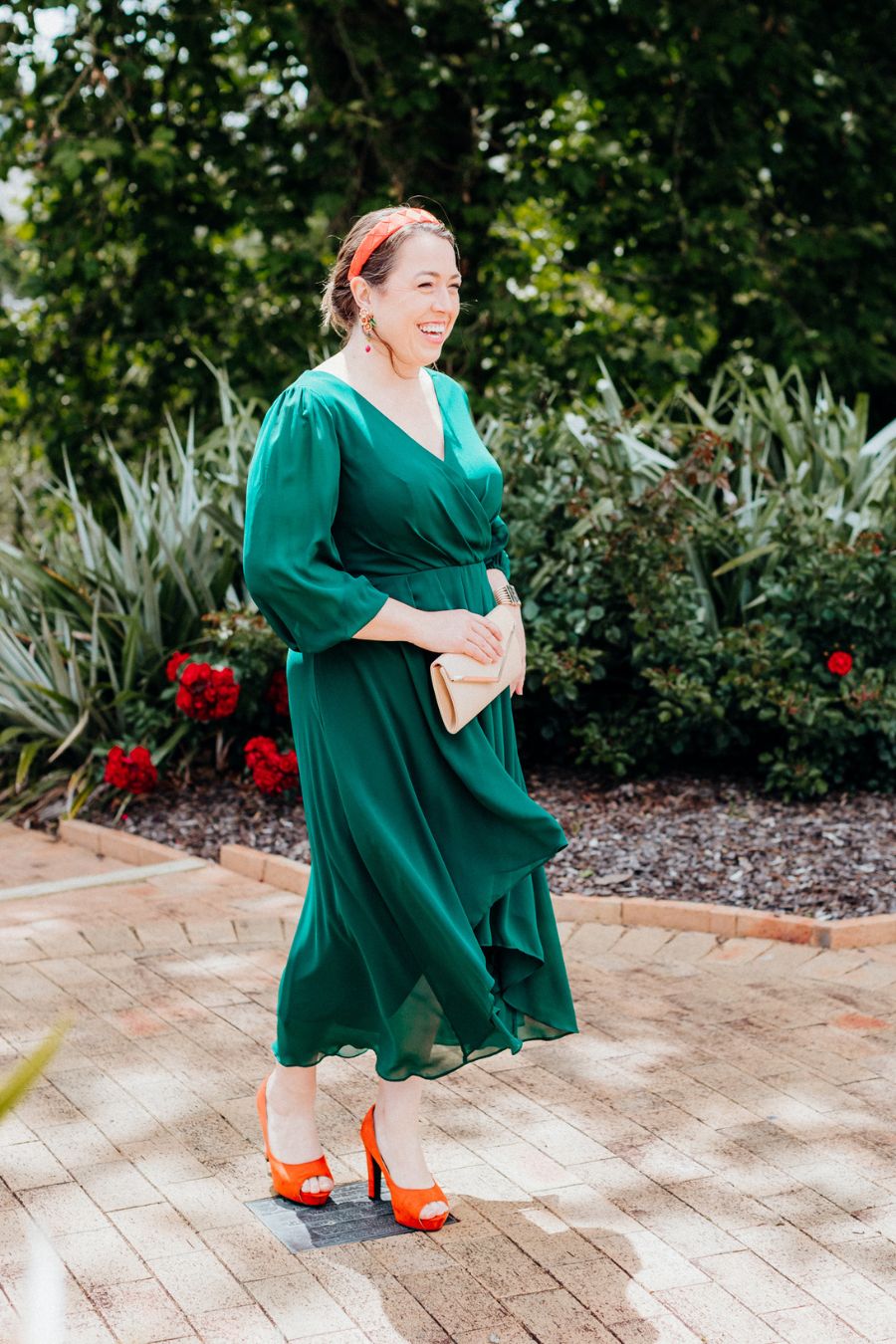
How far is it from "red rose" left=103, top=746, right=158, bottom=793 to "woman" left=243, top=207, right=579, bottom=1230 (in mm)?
3276

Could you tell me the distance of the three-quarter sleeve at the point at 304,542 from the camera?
8.10 ft

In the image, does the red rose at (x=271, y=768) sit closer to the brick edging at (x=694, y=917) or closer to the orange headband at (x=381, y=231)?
the brick edging at (x=694, y=917)

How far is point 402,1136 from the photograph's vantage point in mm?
2691

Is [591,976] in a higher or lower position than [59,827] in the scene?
lower

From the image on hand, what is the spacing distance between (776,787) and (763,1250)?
3207 mm

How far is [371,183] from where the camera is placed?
28.9 ft

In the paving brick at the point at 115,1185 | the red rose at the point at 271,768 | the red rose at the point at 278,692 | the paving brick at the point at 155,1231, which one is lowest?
the paving brick at the point at 155,1231

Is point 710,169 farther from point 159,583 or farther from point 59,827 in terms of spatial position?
point 59,827

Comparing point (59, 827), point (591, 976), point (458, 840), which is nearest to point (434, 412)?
point (458, 840)

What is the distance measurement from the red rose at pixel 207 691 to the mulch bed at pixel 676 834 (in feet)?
1.31

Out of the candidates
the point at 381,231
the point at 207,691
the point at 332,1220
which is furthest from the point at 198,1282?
the point at 207,691

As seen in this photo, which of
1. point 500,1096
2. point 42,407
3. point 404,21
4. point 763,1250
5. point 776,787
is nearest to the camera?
point 763,1250

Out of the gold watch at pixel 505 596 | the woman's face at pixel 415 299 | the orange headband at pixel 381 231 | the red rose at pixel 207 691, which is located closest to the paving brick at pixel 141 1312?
the gold watch at pixel 505 596

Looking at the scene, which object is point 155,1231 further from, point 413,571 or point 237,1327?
point 413,571
